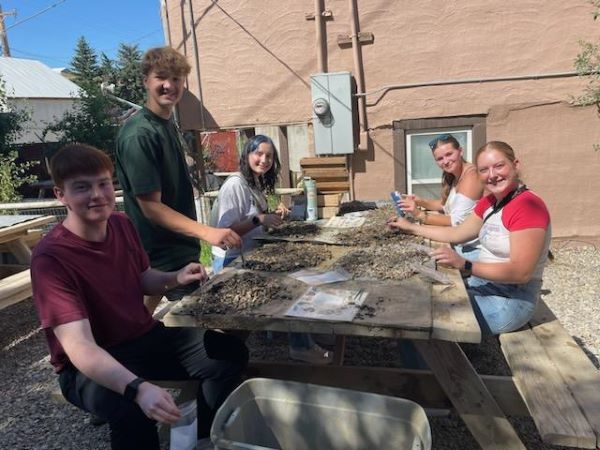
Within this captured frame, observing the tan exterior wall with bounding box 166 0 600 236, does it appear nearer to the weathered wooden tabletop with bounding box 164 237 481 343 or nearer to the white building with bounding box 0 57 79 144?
the weathered wooden tabletop with bounding box 164 237 481 343

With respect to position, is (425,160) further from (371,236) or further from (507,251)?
(507,251)

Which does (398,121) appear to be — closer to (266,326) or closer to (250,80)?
(250,80)

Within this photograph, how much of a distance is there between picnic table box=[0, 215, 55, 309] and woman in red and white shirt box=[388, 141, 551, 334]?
3.66m

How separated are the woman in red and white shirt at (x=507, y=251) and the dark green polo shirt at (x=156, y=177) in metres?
1.51

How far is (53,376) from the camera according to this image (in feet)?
12.1

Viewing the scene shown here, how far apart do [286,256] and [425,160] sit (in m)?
3.70

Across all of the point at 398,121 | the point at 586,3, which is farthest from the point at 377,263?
the point at 586,3

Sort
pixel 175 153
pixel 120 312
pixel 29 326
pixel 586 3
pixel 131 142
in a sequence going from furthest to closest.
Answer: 1. pixel 586 3
2. pixel 29 326
3. pixel 175 153
4. pixel 131 142
5. pixel 120 312

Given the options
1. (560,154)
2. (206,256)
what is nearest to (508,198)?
(560,154)

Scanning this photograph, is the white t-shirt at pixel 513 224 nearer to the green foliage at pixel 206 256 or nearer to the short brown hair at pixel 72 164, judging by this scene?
the short brown hair at pixel 72 164

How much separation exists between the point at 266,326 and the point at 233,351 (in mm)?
478

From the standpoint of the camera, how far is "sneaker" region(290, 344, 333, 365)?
339 centimetres

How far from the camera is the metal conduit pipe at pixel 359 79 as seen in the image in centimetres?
568

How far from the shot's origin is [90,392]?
6.37ft
